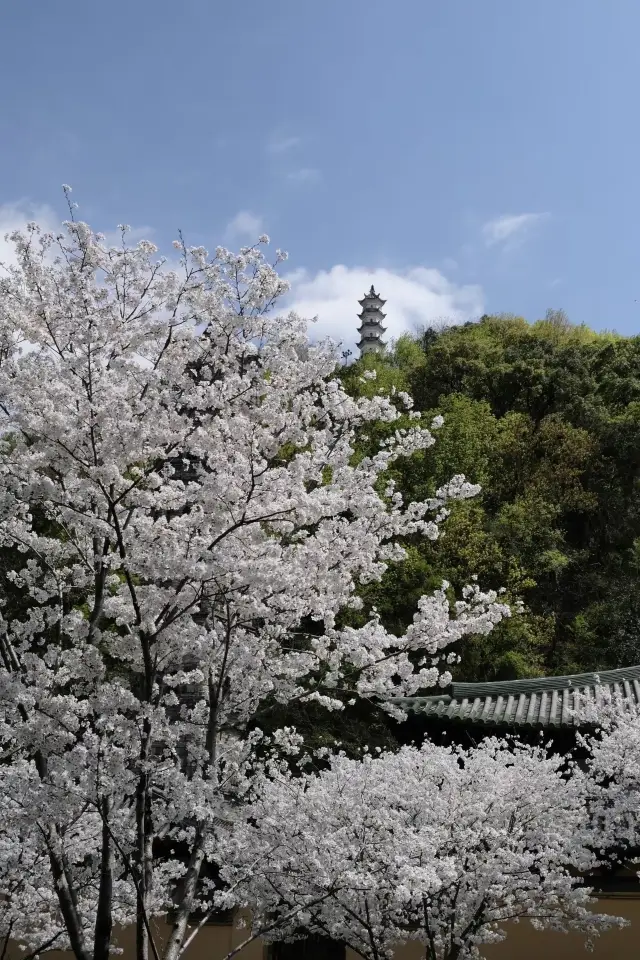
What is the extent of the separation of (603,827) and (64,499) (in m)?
7.83

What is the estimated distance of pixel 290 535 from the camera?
7.71 metres

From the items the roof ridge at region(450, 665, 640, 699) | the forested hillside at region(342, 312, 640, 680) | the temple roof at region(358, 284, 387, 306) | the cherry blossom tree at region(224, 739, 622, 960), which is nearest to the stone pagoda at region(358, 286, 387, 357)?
the temple roof at region(358, 284, 387, 306)

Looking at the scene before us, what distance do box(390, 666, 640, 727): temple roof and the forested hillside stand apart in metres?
7.63

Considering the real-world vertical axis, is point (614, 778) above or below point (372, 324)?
below

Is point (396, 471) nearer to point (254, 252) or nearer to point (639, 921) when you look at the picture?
point (639, 921)

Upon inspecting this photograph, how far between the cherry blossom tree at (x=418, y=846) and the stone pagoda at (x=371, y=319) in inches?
2270

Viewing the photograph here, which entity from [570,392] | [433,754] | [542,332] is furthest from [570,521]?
[433,754]

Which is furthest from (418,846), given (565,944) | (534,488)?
(534,488)

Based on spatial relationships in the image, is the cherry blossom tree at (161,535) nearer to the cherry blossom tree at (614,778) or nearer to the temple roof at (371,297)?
the cherry blossom tree at (614,778)

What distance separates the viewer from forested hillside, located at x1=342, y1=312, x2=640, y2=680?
24.4 metres

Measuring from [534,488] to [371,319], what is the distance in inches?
1593

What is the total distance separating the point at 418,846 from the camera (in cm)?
834

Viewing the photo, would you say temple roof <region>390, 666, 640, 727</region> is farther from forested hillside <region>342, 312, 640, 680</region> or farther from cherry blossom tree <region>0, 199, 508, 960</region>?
forested hillside <region>342, 312, 640, 680</region>

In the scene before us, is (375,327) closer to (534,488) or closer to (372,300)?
(372,300)
